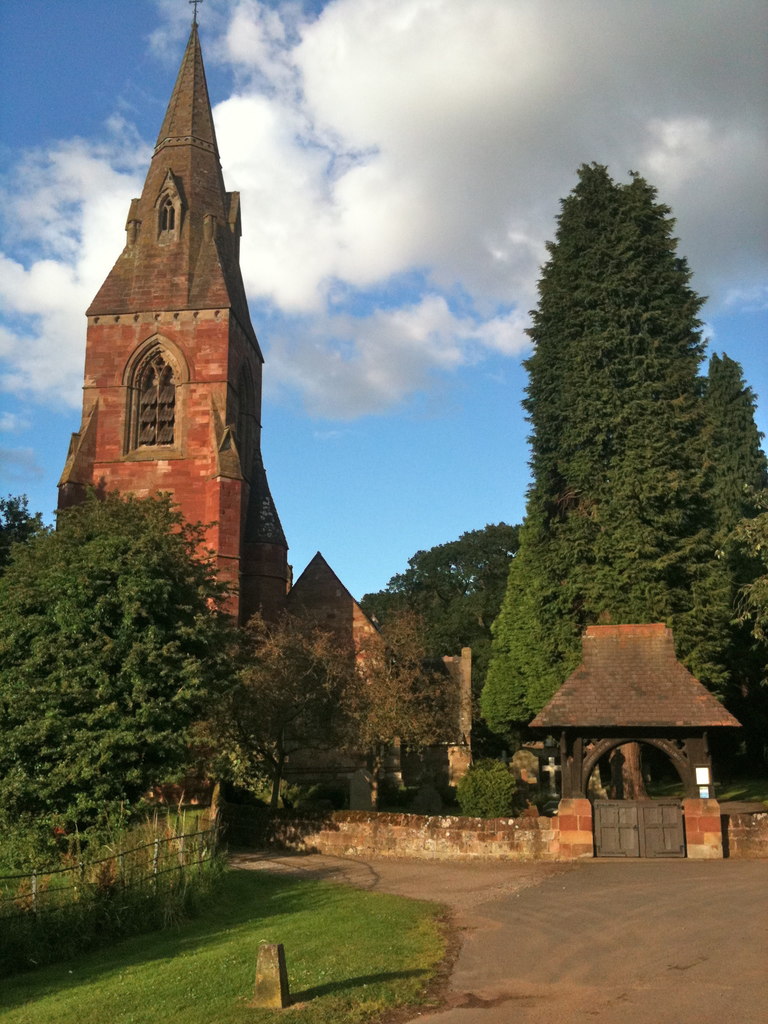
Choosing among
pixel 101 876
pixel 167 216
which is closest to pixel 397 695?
pixel 101 876

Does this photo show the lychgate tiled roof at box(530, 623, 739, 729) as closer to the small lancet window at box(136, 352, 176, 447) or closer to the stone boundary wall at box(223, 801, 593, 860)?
the stone boundary wall at box(223, 801, 593, 860)

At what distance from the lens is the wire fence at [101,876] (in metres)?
12.4

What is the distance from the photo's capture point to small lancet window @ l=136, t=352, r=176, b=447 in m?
35.5

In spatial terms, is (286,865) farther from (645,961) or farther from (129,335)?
(129,335)

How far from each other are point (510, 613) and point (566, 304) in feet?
46.6

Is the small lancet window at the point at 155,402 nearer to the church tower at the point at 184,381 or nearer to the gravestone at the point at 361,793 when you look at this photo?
the church tower at the point at 184,381

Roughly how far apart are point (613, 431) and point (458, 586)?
4137 centimetres

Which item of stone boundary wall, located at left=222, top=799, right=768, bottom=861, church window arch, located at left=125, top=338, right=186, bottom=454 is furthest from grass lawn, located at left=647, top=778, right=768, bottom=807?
church window arch, located at left=125, top=338, right=186, bottom=454

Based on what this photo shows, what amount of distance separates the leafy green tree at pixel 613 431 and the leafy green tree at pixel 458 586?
2880cm

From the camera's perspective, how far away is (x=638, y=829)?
18797 millimetres

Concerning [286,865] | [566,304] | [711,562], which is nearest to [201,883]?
[286,865]

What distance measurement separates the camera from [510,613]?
3884cm

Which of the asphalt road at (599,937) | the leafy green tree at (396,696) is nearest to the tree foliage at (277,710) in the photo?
the leafy green tree at (396,696)

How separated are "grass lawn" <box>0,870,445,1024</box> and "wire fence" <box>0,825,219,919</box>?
0.84 m
